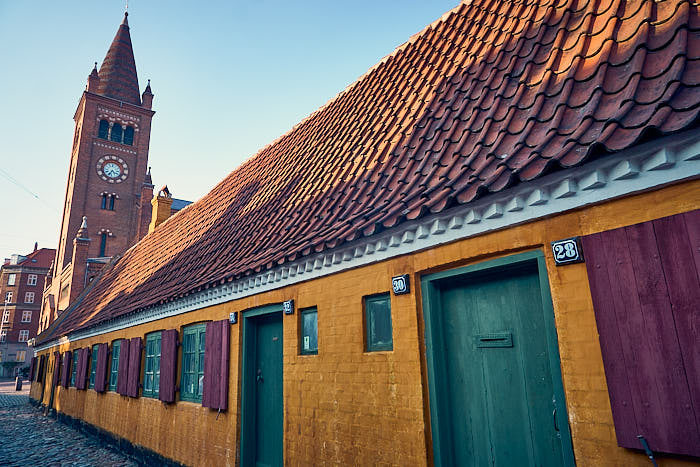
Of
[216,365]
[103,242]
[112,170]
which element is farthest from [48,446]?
[112,170]

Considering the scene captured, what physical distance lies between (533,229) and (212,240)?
712 cm

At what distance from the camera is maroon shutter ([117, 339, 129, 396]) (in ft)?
32.5

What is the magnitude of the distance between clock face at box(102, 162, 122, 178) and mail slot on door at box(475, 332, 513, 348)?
3947 cm

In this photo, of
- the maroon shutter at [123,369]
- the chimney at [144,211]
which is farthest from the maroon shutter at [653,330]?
the chimney at [144,211]

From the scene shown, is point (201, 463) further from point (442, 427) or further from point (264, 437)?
point (442, 427)

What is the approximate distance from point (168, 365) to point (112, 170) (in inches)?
1345

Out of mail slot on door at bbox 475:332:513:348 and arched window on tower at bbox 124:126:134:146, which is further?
arched window on tower at bbox 124:126:134:146

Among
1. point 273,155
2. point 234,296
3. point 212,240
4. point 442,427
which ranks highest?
point 273,155

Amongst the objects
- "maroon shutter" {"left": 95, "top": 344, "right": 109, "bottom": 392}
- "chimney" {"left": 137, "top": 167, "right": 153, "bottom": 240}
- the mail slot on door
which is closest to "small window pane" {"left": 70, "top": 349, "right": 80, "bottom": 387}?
"maroon shutter" {"left": 95, "top": 344, "right": 109, "bottom": 392}

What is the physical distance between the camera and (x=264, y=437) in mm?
6023

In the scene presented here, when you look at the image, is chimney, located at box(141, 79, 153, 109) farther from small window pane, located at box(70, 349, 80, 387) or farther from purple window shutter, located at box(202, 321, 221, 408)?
purple window shutter, located at box(202, 321, 221, 408)

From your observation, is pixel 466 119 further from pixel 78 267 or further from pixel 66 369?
pixel 78 267

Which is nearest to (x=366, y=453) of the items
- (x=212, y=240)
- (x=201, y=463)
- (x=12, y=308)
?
(x=201, y=463)

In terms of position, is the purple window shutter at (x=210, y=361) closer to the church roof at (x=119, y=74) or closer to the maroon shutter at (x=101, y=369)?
the maroon shutter at (x=101, y=369)
